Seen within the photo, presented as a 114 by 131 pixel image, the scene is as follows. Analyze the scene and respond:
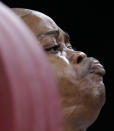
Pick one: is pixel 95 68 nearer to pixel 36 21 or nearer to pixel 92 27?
pixel 36 21

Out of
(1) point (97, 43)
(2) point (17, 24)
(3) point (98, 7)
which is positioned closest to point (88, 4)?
(3) point (98, 7)

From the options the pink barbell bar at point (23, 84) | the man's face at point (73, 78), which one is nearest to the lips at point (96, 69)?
the man's face at point (73, 78)

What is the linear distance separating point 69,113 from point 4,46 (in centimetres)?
53

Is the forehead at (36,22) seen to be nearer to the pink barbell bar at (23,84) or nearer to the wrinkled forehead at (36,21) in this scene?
the wrinkled forehead at (36,21)

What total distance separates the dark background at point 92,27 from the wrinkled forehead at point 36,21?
2.02 feet

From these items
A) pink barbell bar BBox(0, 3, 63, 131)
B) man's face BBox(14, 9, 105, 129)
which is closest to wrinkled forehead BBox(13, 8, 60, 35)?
man's face BBox(14, 9, 105, 129)

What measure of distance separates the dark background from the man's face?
0.64m

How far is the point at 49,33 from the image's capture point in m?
0.74

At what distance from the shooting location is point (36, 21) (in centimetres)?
75

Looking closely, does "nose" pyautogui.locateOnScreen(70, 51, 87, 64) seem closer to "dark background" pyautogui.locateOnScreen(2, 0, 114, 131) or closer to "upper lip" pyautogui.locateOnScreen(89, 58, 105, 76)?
"upper lip" pyautogui.locateOnScreen(89, 58, 105, 76)

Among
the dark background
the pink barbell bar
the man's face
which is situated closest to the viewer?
the pink barbell bar

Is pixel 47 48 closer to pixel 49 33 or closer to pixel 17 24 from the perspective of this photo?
pixel 49 33

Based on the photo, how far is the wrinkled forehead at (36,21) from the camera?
0.74 meters

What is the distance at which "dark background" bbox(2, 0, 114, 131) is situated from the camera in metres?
1.39
